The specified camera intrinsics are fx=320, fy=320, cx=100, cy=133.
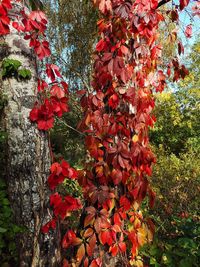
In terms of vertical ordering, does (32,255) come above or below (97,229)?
below

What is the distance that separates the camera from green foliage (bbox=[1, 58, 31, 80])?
2.33 meters

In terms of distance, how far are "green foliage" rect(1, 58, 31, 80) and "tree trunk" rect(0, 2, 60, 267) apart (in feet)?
0.12

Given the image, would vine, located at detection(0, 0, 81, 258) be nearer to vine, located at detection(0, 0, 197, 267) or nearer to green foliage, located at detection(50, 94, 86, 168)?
vine, located at detection(0, 0, 197, 267)

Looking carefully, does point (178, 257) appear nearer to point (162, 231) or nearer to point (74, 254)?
point (162, 231)

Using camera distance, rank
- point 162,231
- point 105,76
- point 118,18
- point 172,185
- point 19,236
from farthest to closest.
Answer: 1. point 172,185
2. point 162,231
3. point 19,236
4. point 105,76
5. point 118,18

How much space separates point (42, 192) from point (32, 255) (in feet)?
1.51

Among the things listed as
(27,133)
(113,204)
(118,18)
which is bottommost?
(113,204)

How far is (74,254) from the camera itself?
89.3 inches

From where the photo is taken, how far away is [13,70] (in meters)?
2.37

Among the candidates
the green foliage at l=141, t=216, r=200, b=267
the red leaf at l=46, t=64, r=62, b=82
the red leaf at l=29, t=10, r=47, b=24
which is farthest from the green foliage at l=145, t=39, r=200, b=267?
the red leaf at l=29, t=10, r=47, b=24

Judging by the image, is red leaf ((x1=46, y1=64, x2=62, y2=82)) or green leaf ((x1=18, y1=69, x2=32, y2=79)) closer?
red leaf ((x1=46, y1=64, x2=62, y2=82))

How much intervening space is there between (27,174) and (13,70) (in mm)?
776

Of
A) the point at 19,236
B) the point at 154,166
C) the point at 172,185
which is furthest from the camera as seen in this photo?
the point at 154,166

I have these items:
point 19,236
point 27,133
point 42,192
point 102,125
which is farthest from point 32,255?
point 102,125
